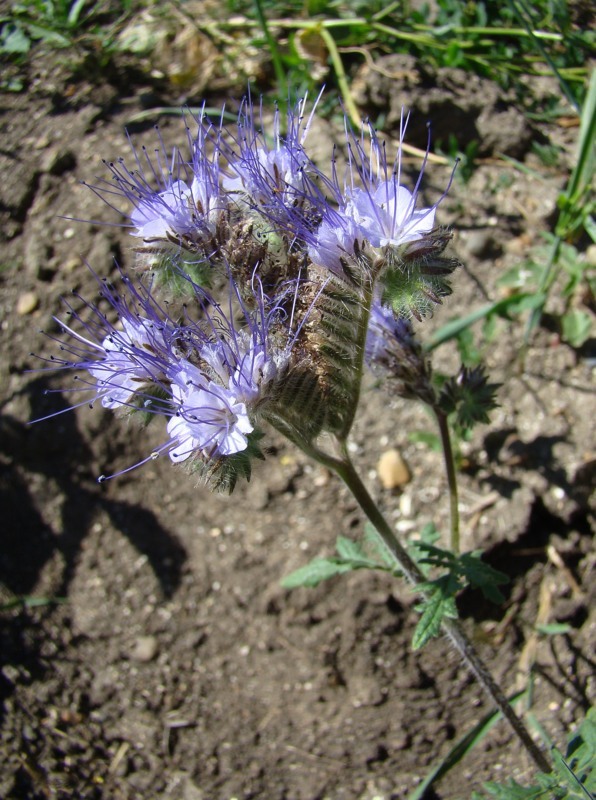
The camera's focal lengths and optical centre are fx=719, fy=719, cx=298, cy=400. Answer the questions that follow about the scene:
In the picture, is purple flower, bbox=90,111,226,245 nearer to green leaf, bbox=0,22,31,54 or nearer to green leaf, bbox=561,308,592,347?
green leaf, bbox=561,308,592,347

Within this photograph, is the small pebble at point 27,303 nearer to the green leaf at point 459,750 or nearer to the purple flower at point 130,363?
the purple flower at point 130,363

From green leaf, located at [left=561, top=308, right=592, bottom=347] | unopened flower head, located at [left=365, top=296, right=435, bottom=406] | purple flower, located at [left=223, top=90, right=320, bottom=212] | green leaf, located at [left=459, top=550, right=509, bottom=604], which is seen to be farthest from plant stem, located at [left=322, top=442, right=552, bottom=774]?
green leaf, located at [left=561, top=308, right=592, bottom=347]

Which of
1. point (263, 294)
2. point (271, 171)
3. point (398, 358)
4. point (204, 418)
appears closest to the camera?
point (204, 418)

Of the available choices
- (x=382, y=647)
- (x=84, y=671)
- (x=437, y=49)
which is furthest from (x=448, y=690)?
(x=437, y=49)

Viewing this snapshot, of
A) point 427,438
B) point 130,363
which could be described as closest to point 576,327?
point 427,438

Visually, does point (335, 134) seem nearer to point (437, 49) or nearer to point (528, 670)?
point (437, 49)

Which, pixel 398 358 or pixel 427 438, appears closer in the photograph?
pixel 398 358

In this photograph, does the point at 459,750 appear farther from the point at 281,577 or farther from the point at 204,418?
the point at 204,418
